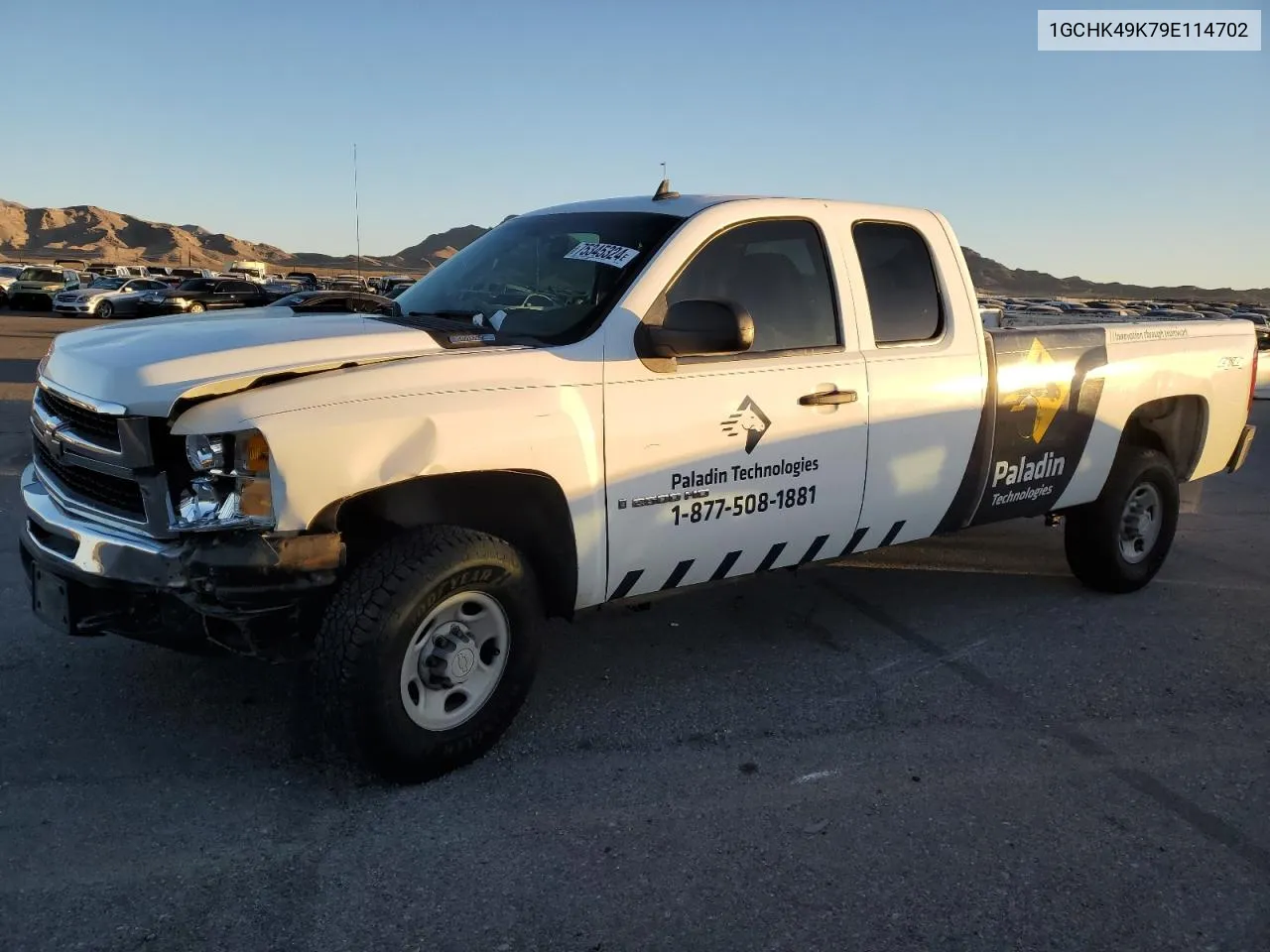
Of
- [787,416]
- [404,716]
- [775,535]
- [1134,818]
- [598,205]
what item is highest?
[598,205]

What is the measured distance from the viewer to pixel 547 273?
13.7 ft

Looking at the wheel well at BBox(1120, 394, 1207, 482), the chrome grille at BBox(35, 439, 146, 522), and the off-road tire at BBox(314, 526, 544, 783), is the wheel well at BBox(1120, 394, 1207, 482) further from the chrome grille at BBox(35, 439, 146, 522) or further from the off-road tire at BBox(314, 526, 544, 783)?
the chrome grille at BBox(35, 439, 146, 522)

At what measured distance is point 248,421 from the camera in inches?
115

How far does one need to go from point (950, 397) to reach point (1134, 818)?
77.1 inches

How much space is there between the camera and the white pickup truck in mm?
3041

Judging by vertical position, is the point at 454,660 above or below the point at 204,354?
below

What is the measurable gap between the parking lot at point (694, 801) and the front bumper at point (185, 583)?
1.87 ft

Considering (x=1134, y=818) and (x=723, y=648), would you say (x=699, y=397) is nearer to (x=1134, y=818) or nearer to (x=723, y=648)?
(x=723, y=648)

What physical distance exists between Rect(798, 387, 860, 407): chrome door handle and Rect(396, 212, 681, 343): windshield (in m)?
0.87

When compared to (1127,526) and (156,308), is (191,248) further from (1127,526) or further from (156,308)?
(1127,526)

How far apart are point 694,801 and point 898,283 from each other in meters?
2.55

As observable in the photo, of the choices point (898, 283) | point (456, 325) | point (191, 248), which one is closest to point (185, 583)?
point (456, 325)

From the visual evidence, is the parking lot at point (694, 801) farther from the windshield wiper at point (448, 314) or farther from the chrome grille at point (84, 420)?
the windshield wiper at point (448, 314)

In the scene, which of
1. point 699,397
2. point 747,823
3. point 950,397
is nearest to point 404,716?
point 747,823
